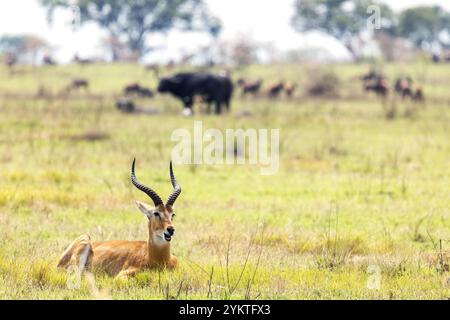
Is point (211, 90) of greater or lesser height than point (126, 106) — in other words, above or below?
above

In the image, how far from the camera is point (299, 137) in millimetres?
21234

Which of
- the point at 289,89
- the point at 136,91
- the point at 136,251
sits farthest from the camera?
the point at 289,89

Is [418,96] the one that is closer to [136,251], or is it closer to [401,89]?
[401,89]

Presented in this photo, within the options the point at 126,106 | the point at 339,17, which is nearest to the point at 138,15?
the point at 339,17

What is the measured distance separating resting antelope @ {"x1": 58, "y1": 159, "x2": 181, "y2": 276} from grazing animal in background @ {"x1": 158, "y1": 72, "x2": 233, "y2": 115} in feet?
69.0

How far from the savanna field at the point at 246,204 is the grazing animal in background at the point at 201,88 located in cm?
215

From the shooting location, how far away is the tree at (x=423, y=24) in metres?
70.0

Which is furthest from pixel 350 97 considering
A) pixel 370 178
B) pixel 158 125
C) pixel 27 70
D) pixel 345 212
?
pixel 345 212

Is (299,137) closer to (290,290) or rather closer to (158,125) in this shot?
(158,125)

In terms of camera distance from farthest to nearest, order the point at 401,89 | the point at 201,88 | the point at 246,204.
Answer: the point at 401,89
the point at 201,88
the point at 246,204

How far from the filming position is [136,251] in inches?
312

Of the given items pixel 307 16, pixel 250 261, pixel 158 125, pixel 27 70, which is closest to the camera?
A: pixel 250 261

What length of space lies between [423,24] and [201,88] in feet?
147
